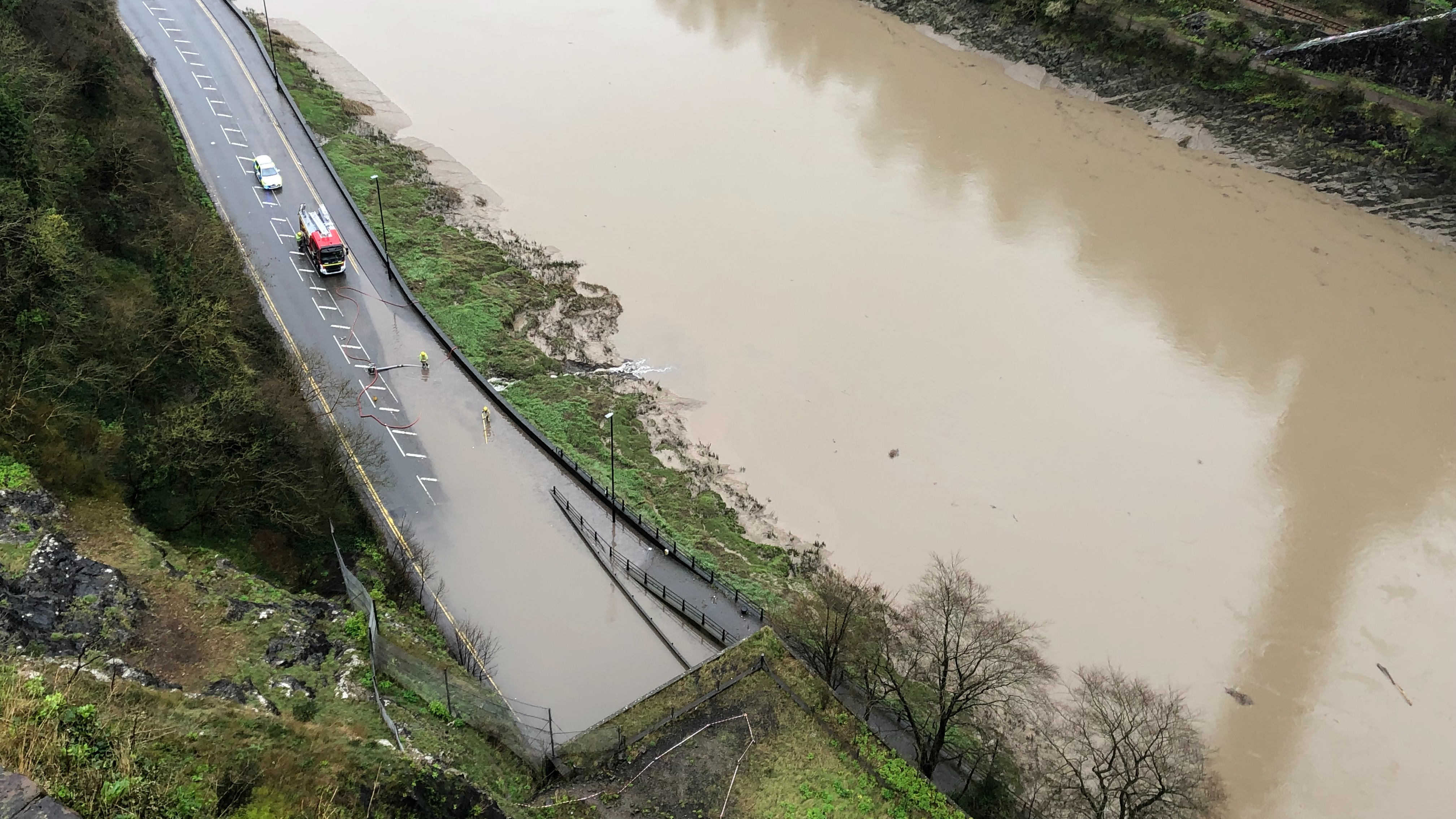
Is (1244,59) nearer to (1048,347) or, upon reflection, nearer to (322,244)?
(1048,347)

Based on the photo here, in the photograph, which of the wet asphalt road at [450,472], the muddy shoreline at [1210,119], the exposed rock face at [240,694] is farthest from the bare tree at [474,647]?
the muddy shoreline at [1210,119]

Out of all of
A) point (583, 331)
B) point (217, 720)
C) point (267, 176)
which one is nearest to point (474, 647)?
point (217, 720)

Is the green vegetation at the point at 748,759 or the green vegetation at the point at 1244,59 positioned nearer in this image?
the green vegetation at the point at 748,759

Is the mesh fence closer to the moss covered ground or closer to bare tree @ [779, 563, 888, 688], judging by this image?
the moss covered ground

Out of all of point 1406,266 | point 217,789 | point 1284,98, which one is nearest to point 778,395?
point 217,789

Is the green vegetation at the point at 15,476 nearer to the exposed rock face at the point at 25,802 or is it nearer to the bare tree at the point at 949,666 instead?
the exposed rock face at the point at 25,802

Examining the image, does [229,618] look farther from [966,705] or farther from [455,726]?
[966,705]
